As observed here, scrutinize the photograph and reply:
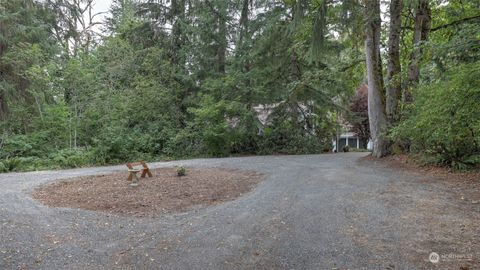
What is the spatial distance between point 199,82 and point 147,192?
983 centimetres

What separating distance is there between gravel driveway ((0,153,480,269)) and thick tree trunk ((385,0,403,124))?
16.8 ft

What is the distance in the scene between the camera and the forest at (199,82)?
10367 mm

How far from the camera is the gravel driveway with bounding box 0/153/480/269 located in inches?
123

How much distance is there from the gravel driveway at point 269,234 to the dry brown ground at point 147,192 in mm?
336

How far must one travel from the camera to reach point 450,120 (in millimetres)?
6215

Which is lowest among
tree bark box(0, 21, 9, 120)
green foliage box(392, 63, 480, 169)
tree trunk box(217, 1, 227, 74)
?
green foliage box(392, 63, 480, 169)

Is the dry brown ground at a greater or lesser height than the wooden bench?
lesser

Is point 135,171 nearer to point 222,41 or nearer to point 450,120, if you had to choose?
point 450,120

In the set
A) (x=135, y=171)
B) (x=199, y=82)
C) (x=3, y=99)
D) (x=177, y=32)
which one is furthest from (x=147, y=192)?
(x=177, y=32)

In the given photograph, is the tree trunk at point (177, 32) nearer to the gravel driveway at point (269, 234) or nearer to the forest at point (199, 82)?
the forest at point (199, 82)

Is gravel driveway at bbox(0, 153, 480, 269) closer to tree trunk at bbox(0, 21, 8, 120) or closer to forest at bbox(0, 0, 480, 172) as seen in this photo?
forest at bbox(0, 0, 480, 172)

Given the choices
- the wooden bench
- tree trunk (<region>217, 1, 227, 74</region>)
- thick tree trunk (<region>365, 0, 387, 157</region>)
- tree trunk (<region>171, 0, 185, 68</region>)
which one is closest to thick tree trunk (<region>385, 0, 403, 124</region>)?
thick tree trunk (<region>365, 0, 387, 157</region>)

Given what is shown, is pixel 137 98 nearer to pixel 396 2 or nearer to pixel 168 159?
pixel 168 159

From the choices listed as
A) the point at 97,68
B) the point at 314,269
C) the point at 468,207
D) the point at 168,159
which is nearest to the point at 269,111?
the point at 168,159
